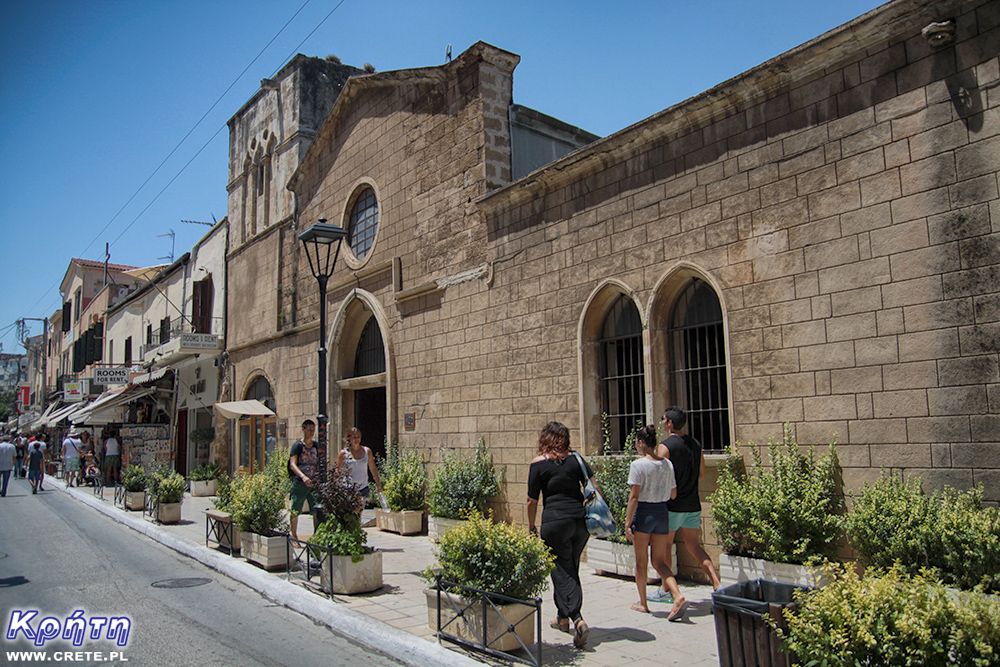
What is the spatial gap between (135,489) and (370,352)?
251 inches

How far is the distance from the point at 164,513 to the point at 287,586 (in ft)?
22.8

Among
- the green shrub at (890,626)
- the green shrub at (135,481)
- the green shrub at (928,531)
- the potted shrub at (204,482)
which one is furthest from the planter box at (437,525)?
the potted shrub at (204,482)

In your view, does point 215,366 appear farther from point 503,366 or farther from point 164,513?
point 503,366

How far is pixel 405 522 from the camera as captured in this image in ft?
39.1

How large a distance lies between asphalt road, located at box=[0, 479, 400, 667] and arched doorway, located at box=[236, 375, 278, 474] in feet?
21.2

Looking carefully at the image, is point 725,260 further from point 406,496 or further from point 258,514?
point 406,496

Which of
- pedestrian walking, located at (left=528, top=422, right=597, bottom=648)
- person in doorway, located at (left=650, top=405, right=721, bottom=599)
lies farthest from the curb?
person in doorway, located at (left=650, top=405, right=721, bottom=599)

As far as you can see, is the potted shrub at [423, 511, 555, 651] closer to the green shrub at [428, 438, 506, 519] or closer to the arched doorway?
the green shrub at [428, 438, 506, 519]

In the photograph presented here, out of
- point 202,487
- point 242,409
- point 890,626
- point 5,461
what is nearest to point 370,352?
point 242,409

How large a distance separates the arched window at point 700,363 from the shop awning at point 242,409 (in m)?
11.6

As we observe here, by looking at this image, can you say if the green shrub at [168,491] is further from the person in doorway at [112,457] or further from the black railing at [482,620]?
the person in doorway at [112,457]

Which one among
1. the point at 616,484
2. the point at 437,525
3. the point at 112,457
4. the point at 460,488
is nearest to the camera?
the point at 616,484

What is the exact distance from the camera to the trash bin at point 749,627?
4.03 metres

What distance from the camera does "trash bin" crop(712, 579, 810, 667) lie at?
4.03m
